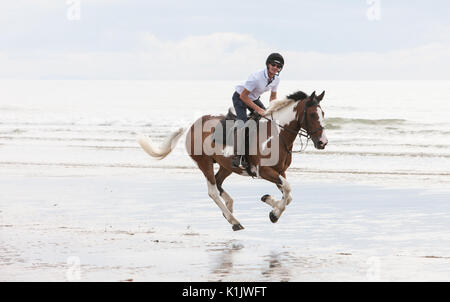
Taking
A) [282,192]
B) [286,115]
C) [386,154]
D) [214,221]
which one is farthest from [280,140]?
[386,154]

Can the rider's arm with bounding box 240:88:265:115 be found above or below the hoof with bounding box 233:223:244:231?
above

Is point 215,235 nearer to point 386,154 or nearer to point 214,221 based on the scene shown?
point 214,221

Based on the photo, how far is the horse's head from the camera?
11.9 metres

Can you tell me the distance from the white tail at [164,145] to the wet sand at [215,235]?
113 centimetres

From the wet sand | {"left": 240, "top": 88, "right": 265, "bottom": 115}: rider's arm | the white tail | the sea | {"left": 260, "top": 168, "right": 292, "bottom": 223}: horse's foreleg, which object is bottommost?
the sea

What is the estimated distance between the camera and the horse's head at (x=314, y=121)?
11.9 metres

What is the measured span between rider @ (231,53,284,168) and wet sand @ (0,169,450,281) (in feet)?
4.24

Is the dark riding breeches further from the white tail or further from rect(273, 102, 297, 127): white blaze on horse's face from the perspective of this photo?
the white tail

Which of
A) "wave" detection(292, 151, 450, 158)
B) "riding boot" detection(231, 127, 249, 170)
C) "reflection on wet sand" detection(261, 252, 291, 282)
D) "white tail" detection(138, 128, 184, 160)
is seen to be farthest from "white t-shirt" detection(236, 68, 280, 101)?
"wave" detection(292, 151, 450, 158)

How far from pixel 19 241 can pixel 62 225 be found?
173 cm

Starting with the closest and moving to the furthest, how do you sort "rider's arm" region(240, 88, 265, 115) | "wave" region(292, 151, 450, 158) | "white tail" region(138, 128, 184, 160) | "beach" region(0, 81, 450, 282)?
"beach" region(0, 81, 450, 282), "rider's arm" region(240, 88, 265, 115), "white tail" region(138, 128, 184, 160), "wave" region(292, 151, 450, 158)

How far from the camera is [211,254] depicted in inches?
422

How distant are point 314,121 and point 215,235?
240 cm

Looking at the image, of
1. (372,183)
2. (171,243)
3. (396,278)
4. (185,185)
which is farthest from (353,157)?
(396,278)
